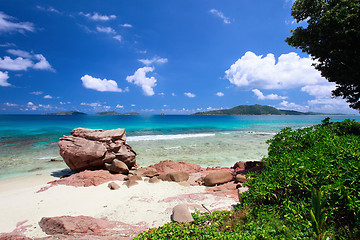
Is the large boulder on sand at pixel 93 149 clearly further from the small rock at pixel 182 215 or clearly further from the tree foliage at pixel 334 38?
the tree foliage at pixel 334 38

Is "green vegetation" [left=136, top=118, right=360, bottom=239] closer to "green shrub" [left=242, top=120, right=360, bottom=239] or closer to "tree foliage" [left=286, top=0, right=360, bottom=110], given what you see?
"green shrub" [left=242, top=120, right=360, bottom=239]

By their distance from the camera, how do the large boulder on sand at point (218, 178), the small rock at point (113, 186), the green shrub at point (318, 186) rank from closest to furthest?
1. the green shrub at point (318, 186)
2. the small rock at point (113, 186)
3. the large boulder on sand at point (218, 178)

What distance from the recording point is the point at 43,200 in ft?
23.2

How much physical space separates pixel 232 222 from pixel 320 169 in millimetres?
2307

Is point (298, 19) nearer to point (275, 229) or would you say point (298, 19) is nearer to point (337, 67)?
point (337, 67)

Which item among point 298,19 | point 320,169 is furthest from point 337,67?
point 320,169

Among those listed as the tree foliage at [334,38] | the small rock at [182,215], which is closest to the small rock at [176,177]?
the small rock at [182,215]

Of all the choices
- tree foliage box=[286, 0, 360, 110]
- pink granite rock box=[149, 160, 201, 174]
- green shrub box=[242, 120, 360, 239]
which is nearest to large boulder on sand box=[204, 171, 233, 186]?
pink granite rock box=[149, 160, 201, 174]

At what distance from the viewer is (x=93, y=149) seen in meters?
11.1

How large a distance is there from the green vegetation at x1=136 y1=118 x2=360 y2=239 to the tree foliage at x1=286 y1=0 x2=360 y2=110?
948cm

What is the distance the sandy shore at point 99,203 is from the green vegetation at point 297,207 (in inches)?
55.6

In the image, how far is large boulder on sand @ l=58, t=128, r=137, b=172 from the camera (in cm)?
1080

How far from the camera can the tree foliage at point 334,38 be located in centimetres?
1027

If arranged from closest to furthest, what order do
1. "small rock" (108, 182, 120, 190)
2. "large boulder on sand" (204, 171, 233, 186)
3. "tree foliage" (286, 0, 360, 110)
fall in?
1. "small rock" (108, 182, 120, 190)
2. "large boulder on sand" (204, 171, 233, 186)
3. "tree foliage" (286, 0, 360, 110)
